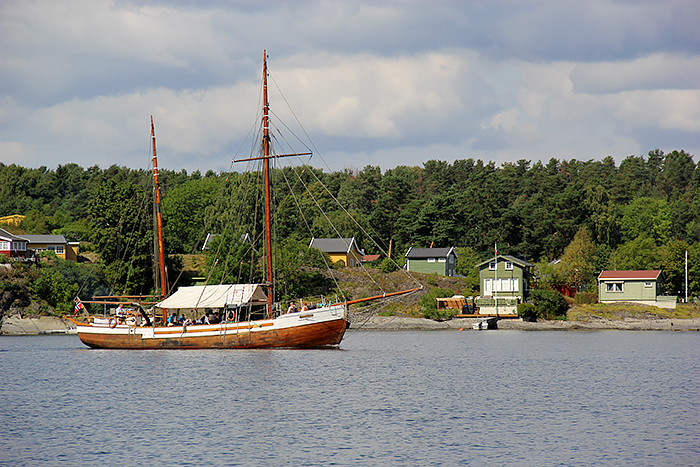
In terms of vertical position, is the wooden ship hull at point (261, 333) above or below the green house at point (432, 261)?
below

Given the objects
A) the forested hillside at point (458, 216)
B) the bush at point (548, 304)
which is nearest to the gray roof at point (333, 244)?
the forested hillside at point (458, 216)

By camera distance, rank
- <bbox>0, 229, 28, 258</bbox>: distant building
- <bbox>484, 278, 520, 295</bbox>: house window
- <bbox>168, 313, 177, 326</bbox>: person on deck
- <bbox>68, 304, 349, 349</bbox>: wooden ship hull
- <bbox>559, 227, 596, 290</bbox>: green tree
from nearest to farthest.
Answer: <bbox>68, 304, 349, 349</bbox>: wooden ship hull
<bbox>168, 313, 177, 326</bbox>: person on deck
<bbox>484, 278, 520, 295</bbox>: house window
<bbox>559, 227, 596, 290</bbox>: green tree
<bbox>0, 229, 28, 258</bbox>: distant building

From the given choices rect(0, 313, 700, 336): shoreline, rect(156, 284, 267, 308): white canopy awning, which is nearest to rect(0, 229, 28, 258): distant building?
rect(0, 313, 700, 336): shoreline

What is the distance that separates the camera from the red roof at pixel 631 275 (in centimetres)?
9582

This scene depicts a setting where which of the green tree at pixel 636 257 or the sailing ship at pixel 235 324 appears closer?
the sailing ship at pixel 235 324

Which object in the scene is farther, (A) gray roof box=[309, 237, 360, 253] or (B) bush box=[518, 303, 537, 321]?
(A) gray roof box=[309, 237, 360, 253]

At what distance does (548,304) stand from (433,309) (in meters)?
15.8

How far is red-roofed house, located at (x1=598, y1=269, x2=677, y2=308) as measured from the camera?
9556 cm

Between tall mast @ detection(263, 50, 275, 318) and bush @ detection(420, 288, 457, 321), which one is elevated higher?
tall mast @ detection(263, 50, 275, 318)

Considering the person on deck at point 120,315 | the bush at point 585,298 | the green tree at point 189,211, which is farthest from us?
the green tree at point 189,211

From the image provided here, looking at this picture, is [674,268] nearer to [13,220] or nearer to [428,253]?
[428,253]

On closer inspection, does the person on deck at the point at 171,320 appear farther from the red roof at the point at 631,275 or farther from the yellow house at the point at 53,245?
the red roof at the point at 631,275

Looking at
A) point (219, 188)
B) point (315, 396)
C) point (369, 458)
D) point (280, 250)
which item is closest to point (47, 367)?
point (315, 396)

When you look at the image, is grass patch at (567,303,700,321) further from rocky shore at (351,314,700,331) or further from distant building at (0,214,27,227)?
distant building at (0,214,27,227)
